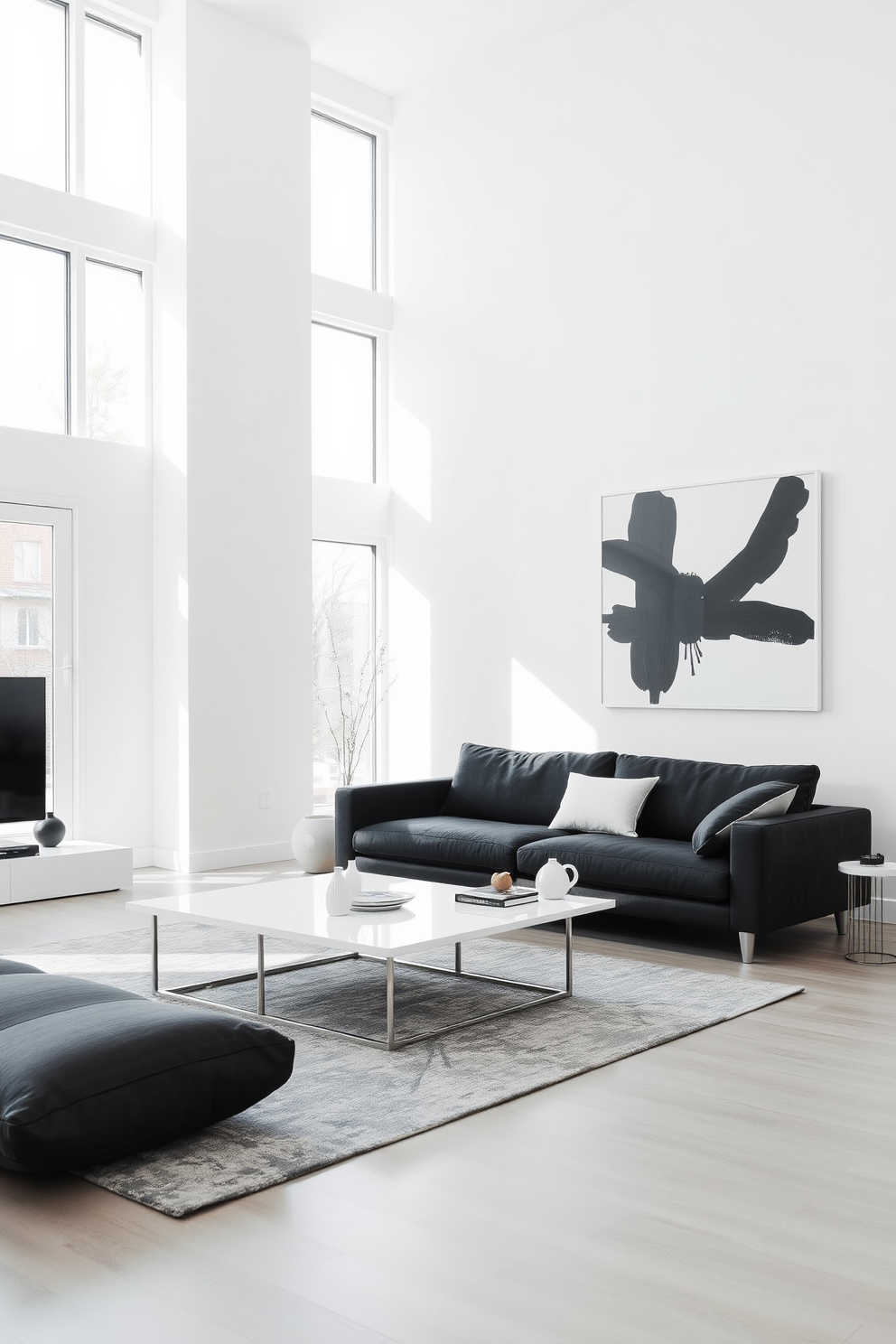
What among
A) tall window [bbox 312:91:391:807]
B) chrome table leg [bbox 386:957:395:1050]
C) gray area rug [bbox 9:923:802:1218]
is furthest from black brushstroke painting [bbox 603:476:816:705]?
chrome table leg [bbox 386:957:395:1050]

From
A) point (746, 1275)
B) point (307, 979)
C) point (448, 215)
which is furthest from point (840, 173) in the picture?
point (746, 1275)

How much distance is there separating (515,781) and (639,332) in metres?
2.59

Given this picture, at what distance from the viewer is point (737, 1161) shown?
2.95m

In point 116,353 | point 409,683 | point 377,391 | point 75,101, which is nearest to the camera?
point 75,101

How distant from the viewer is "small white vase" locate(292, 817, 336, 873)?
7078 mm

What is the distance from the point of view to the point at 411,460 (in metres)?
8.35

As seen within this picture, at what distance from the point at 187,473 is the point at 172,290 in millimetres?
1078

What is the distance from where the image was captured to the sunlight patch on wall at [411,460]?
8234 millimetres

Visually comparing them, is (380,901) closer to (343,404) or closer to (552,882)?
(552,882)

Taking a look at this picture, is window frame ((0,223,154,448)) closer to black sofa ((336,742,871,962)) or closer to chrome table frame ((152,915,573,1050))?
black sofa ((336,742,871,962))

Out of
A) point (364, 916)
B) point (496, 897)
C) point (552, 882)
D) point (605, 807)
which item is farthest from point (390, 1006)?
point (605, 807)

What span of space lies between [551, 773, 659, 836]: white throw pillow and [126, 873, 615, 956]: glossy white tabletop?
126 centimetres

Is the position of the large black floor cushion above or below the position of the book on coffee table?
below

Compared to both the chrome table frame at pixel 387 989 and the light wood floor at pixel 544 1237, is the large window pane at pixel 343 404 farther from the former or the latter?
the light wood floor at pixel 544 1237
